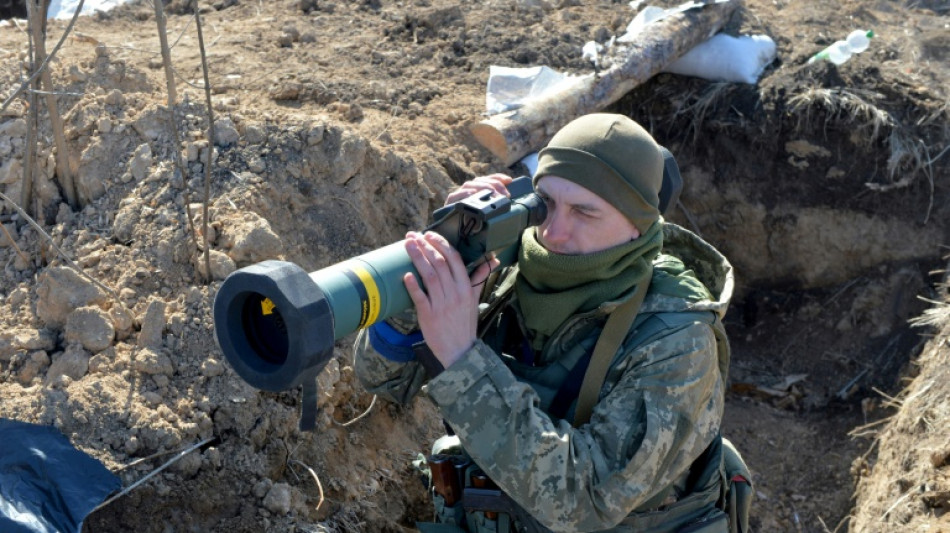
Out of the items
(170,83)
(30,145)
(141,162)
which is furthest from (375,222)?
(30,145)

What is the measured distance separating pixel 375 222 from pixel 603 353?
1764 millimetres

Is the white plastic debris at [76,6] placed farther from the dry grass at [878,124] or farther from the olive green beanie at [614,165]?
the olive green beanie at [614,165]

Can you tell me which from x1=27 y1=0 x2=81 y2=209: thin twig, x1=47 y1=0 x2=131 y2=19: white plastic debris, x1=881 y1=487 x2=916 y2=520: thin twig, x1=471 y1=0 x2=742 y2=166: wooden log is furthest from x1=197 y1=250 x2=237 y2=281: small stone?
x1=47 y1=0 x2=131 y2=19: white plastic debris

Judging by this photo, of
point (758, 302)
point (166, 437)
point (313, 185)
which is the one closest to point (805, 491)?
point (758, 302)

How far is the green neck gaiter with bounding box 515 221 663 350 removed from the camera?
240 cm

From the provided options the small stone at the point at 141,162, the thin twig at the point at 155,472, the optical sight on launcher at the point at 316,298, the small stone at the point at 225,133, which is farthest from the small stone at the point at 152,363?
the optical sight on launcher at the point at 316,298

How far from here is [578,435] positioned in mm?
2250

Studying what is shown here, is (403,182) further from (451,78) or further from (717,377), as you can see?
(717,377)

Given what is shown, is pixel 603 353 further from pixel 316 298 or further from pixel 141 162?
pixel 141 162

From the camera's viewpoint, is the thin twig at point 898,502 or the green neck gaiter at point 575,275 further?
the thin twig at point 898,502

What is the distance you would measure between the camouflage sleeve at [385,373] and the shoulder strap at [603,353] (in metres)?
0.53

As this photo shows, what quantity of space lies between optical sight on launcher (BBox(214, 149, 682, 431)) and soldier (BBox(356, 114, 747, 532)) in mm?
60

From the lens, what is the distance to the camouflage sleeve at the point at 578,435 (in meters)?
2.19

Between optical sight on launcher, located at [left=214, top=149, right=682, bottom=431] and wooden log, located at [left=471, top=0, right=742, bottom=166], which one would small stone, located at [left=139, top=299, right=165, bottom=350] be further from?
wooden log, located at [left=471, top=0, right=742, bottom=166]
